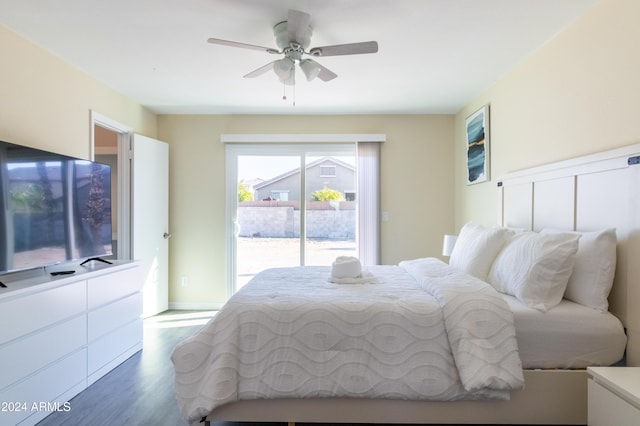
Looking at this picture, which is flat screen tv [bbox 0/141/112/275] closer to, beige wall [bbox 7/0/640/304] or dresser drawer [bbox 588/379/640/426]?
beige wall [bbox 7/0/640/304]

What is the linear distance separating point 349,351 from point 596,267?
137 cm

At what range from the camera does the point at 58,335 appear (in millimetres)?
2066

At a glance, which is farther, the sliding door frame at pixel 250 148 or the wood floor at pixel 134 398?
the sliding door frame at pixel 250 148

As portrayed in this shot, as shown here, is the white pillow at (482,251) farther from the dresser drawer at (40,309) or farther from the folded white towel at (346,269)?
the dresser drawer at (40,309)

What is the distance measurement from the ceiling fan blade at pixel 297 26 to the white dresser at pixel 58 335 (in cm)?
209

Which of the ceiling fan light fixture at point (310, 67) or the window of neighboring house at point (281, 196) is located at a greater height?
the ceiling fan light fixture at point (310, 67)

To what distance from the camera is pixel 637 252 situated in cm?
166

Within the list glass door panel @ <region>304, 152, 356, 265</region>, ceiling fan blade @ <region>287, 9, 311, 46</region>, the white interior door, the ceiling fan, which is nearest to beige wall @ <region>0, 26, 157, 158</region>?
the white interior door

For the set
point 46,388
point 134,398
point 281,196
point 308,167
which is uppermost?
point 308,167

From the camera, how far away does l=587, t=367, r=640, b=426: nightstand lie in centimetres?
129

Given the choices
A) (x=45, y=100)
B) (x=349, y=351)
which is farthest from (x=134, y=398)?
(x=45, y=100)

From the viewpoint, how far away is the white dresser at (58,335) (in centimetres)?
178

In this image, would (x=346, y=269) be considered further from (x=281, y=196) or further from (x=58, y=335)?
(x=281, y=196)

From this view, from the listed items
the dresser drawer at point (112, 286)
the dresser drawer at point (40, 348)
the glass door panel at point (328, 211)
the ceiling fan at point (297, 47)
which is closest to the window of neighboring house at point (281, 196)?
the glass door panel at point (328, 211)
